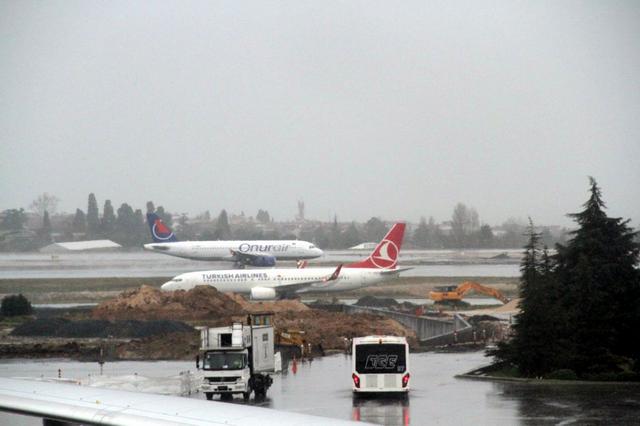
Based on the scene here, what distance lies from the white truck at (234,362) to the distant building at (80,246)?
90.8 meters

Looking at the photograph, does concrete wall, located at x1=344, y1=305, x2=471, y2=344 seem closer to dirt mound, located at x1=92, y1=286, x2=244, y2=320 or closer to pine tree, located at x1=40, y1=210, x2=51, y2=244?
dirt mound, located at x1=92, y1=286, x2=244, y2=320

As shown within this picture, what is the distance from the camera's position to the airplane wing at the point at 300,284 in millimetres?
83562

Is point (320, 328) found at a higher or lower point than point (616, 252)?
lower

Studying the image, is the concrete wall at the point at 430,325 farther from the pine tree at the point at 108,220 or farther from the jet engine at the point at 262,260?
the pine tree at the point at 108,220

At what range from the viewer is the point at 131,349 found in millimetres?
50938

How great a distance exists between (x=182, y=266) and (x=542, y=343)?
261 feet

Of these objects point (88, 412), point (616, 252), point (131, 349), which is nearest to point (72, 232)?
point (131, 349)

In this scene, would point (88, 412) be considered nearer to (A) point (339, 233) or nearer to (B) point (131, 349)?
(B) point (131, 349)

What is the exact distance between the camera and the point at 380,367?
34062 millimetres

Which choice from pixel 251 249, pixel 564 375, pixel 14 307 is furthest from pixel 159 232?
pixel 564 375

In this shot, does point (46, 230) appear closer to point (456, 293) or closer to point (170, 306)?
point (170, 306)

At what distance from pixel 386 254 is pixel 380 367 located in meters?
55.2

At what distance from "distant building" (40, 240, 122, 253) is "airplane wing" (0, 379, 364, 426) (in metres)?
109

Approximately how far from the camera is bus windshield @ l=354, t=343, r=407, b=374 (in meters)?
34.0
